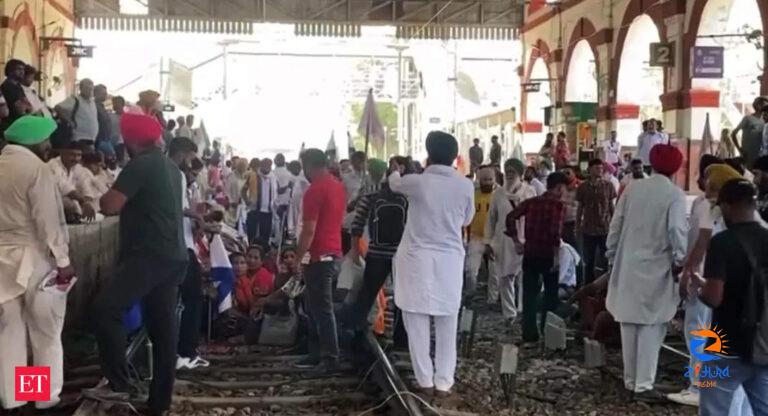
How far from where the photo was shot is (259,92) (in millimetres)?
55344

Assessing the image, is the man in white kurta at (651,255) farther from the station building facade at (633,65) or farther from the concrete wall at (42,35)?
the concrete wall at (42,35)

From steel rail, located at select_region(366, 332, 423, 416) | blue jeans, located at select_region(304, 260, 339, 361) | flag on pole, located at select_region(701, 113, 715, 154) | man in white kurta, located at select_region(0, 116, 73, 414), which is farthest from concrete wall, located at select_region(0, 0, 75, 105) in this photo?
man in white kurta, located at select_region(0, 116, 73, 414)

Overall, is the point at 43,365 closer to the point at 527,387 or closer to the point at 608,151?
the point at 527,387

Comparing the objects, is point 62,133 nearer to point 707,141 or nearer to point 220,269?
point 220,269

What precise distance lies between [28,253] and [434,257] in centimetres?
274

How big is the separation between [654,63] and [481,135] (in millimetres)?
18703

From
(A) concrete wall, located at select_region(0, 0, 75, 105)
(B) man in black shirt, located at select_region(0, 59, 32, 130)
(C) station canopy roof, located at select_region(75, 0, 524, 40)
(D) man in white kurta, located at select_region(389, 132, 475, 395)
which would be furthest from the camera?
(C) station canopy roof, located at select_region(75, 0, 524, 40)

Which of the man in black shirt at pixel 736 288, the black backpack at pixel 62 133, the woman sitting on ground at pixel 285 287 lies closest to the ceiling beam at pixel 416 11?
the black backpack at pixel 62 133

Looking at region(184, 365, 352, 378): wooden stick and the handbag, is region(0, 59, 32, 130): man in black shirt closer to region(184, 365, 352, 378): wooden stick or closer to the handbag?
the handbag

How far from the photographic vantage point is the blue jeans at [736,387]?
4.78 meters

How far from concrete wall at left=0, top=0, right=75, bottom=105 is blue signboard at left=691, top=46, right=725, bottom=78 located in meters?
14.1

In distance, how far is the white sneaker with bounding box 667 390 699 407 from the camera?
739cm

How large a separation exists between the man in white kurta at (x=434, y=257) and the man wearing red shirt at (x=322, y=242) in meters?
0.99

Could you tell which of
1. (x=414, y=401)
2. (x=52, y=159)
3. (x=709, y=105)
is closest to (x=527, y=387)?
(x=414, y=401)
